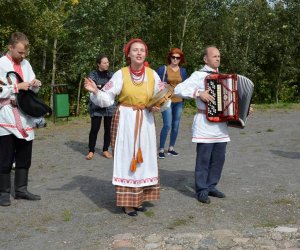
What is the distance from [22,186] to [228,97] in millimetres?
2681

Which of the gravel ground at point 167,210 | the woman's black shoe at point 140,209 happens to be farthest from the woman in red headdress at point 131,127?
the gravel ground at point 167,210

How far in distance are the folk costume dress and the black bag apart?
87cm

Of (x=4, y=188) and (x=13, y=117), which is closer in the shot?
(x=13, y=117)

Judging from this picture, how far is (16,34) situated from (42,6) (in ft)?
37.3

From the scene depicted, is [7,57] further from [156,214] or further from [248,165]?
[248,165]

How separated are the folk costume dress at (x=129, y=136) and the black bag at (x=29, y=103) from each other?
0.87 meters

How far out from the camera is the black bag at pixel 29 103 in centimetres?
589

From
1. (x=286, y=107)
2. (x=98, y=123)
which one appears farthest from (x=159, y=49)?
(x=98, y=123)

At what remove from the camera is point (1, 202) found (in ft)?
19.7

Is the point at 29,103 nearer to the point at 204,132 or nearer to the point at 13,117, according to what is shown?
the point at 13,117

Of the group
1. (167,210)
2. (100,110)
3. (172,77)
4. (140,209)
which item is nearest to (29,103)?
(140,209)

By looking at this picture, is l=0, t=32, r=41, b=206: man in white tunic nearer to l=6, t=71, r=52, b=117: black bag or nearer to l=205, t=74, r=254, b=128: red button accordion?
l=6, t=71, r=52, b=117: black bag

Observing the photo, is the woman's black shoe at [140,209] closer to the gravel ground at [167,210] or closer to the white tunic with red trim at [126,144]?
the gravel ground at [167,210]

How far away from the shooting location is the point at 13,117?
5.88 m
